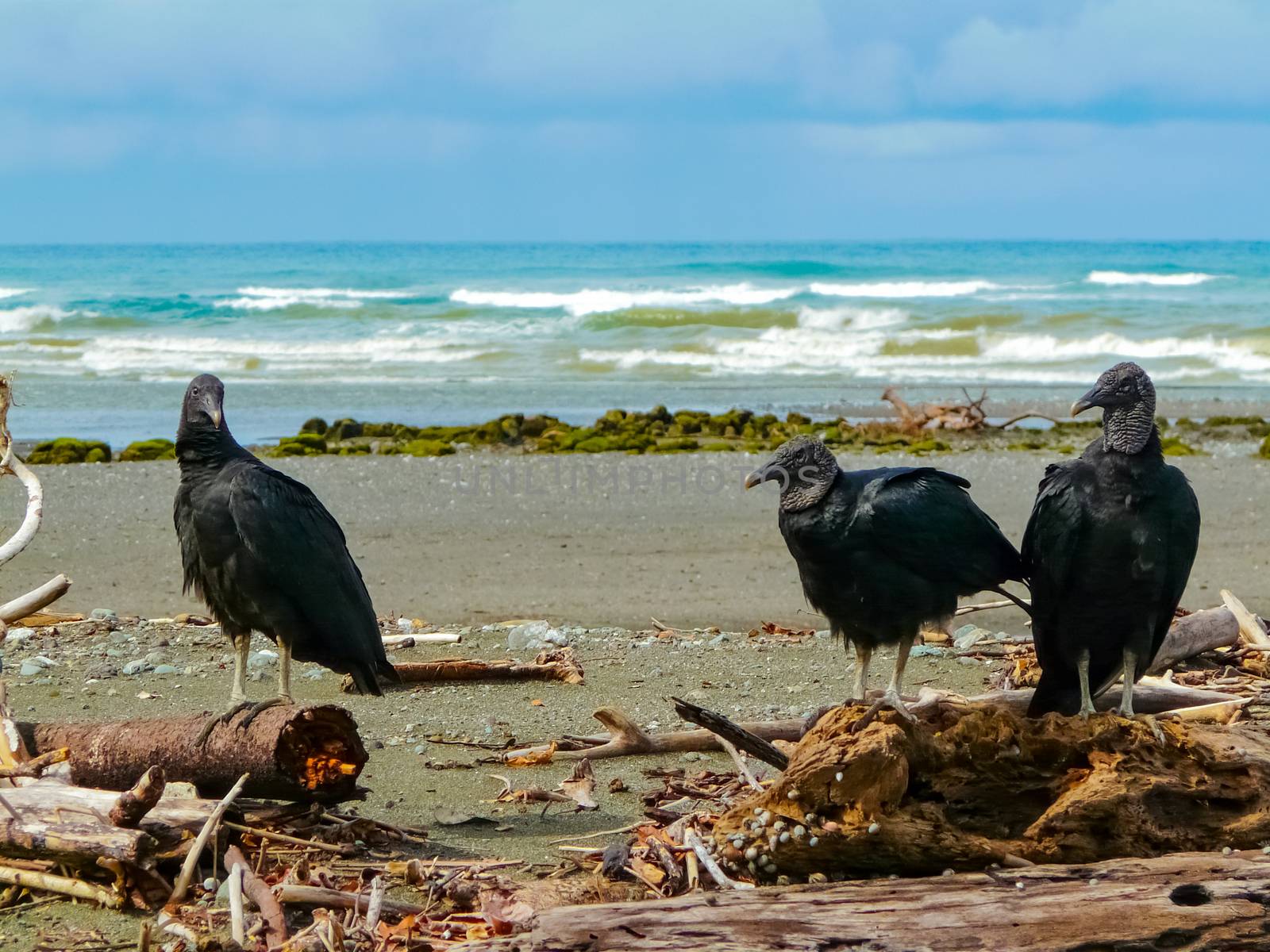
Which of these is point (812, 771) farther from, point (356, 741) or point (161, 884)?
point (161, 884)

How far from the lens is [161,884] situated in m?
3.41

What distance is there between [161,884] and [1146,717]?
8.46 feet

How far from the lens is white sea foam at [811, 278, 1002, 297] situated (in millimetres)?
39281

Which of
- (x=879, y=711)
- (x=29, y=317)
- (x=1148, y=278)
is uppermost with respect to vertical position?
(x=1148, y=278)

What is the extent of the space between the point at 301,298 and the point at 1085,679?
115 ft

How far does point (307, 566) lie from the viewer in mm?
4148

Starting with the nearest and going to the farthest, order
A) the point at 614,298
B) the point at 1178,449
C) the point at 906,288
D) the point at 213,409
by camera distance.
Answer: the point at 213,409
the point at 1178,449
the point at 614,298
the point at 906,288

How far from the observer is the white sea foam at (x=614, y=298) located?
33156 mm

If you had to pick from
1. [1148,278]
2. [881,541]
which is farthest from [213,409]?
[1148,278]

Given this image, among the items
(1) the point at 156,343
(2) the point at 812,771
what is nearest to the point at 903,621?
(2) the point at 812,771

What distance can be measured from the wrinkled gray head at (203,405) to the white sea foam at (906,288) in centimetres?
3453

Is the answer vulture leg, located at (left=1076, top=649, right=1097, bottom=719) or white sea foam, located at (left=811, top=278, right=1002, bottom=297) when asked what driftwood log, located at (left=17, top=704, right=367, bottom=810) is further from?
white sea foam, located at (left=811, top=278, right=1002, bottom=297)

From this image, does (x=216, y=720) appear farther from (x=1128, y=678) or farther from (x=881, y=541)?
(x=1128, y=678)

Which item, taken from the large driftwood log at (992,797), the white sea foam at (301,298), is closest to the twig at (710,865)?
the large driftwood log at (992,797)
